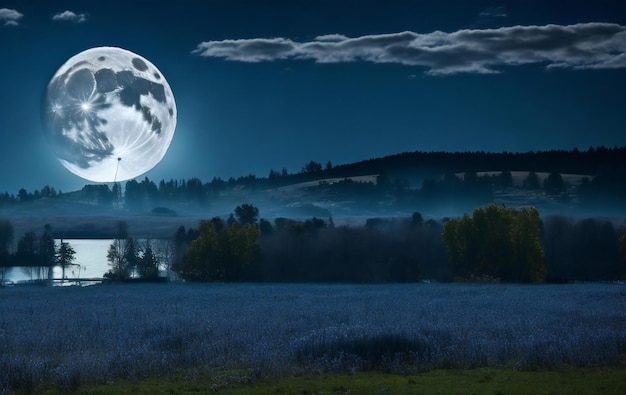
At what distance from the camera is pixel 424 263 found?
351 ft

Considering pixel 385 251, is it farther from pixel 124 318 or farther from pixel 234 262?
pixel 124 318

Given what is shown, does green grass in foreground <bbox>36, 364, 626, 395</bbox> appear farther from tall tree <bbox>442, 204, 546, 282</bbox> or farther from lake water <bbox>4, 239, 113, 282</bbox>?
lake water <bbox>4, 239, 113, 282</bbox>

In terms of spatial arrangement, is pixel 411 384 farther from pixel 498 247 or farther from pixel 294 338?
pixel 498 247

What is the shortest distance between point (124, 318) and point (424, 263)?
75795 mm

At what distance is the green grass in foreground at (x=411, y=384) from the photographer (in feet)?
69.3

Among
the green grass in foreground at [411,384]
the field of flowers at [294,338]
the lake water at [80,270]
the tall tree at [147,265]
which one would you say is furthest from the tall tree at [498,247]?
the green grass in foreground at [411,384]

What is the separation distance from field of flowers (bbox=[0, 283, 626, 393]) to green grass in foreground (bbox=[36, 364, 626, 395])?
822 mm

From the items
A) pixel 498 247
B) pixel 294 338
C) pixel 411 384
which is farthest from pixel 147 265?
pixel 411 384

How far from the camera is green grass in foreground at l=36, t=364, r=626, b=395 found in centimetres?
2111

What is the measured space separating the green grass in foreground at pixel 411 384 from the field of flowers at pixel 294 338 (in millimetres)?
822

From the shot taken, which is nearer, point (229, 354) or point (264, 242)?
point (229, 354)

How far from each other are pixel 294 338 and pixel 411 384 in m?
7.56

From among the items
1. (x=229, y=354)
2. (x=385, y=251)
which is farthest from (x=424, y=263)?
(x=229, y=354)

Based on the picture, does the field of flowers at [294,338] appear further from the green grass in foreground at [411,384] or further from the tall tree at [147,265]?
the tall tree at [147,265]
